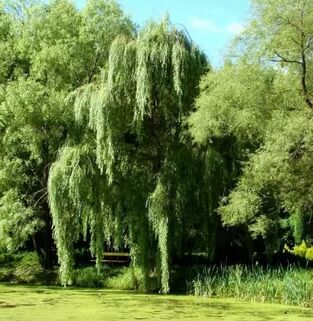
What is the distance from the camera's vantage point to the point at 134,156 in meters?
16.8

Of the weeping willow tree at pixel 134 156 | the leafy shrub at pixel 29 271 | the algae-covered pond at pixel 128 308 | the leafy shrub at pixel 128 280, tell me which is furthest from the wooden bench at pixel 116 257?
the algae-covered pond at pixel 128 308

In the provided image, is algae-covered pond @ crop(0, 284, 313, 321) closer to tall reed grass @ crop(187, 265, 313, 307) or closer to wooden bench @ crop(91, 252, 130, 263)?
tall reed grass @ crop(187, 265, 313, 307)

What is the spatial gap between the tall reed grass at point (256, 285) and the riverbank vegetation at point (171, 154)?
37mm

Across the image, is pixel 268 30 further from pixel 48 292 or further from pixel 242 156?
pixel 48 292

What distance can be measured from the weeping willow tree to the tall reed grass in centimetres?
124

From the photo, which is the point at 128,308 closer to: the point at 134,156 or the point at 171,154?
the point at 171,154

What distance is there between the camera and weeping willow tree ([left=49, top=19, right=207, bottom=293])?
628 inches

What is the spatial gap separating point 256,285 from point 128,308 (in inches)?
144

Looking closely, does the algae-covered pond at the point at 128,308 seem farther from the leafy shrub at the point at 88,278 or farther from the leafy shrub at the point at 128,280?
the leafy shrub at the point at 88,278

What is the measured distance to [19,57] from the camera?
21.0 meters

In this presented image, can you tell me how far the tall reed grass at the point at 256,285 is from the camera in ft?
44.7

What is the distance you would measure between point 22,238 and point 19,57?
21.6 feet

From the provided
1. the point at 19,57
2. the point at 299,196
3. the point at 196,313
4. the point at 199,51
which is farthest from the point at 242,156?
the point at 19,57

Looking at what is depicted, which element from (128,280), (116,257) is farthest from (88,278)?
(116,257)
